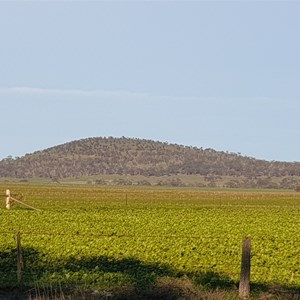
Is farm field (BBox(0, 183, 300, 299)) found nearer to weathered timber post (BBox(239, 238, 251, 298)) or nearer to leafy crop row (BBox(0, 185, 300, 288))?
leafy crop row (BBox(0, 185, 300, 288))

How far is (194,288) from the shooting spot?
17.3 m

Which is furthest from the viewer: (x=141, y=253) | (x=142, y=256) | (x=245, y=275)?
(x=141, y=253)

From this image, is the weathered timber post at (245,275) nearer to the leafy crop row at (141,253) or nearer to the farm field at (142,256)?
the farm field at (142,256)

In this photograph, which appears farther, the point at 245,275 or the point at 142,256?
the point at 142,256

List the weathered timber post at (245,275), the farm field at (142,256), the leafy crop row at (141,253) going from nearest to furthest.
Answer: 1. the weathered timber post at (245,275)
2. the farm field at (142,256)
3. the leafy crop row at (141,253)

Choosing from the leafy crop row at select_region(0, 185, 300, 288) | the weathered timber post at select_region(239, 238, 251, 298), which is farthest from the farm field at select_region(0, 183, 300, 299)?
the weathered timber post at select_region(239, 238, 251, 298)

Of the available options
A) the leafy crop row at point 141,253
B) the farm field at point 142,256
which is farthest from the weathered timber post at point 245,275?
the leafy crop row at point 141,253

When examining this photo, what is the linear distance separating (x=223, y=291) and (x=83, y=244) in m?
11.8

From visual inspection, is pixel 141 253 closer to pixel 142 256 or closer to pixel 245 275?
pixel 142 256

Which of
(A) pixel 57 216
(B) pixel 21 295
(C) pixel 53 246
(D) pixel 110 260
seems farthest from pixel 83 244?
(A) pixel 57 216

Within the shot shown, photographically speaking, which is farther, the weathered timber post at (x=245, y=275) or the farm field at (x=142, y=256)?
the farm field at (x=142, y=256)

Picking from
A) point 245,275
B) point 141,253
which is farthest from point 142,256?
point 245,275

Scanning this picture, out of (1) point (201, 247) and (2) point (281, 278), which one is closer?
(2) point (281, 278)

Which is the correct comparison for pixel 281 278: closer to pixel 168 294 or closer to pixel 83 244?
pixel 168 294
